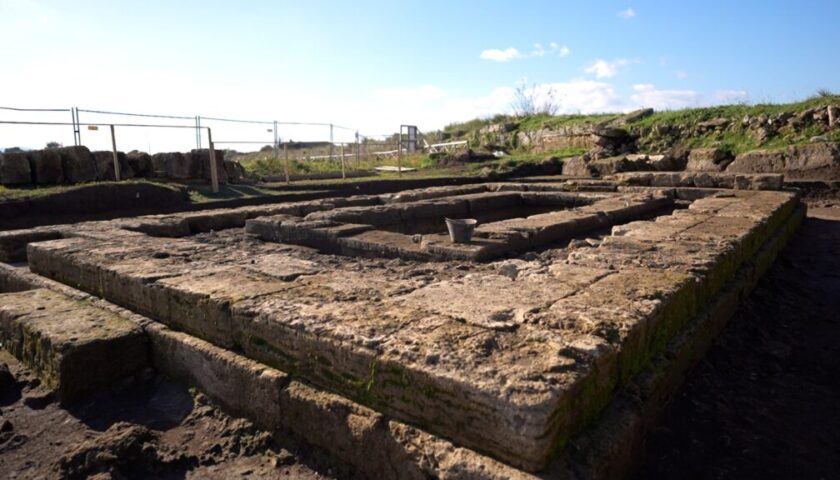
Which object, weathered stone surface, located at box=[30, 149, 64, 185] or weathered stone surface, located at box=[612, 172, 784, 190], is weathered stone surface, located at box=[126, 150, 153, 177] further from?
weathered stone surface, located at box=[612, 172, 784, 190]

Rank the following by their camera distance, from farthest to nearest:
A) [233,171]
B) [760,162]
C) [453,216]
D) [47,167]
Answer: [233,171], [760,162], [47,167], [453,216]

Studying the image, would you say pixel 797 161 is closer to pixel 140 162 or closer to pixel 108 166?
pixel 140 162

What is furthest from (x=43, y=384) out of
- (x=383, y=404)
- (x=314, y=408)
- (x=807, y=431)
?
(x=807, y=431)

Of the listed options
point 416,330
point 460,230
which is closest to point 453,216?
point 460,230

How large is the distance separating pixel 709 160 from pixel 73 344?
1452cm

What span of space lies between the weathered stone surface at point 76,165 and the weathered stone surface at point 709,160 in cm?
1456

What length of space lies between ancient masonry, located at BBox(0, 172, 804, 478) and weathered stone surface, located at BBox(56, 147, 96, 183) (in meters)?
7.80

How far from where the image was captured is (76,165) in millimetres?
12773

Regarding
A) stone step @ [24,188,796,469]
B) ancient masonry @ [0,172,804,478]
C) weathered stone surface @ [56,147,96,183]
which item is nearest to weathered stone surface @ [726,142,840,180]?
ancient masonry @ [0,172,804,478]

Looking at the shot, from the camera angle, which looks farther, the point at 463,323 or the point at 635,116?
the point at 635,116

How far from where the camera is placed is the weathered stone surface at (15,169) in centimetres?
1158

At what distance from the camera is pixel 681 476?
2455mm

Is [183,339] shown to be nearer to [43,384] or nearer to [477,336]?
[43,384]

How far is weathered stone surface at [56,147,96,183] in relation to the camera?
1265 centimetres
